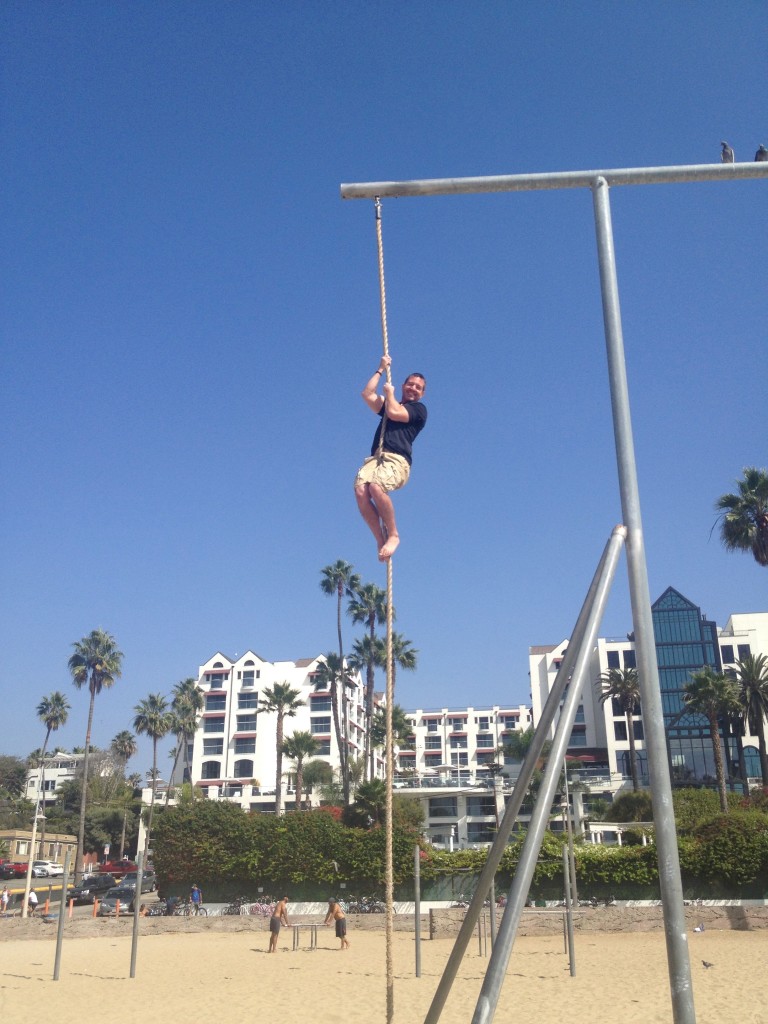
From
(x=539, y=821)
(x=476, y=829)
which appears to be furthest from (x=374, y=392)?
(x=476, y=829)

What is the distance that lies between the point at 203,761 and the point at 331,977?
183 ft

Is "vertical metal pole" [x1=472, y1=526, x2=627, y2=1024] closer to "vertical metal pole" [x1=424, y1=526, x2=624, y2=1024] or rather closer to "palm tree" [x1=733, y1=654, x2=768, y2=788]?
"vertical metal pole" [x1=424, y1=526, x2=624, y2=1024]

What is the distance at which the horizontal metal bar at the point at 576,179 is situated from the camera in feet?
16.9

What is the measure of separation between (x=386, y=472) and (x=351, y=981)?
16.4 meters

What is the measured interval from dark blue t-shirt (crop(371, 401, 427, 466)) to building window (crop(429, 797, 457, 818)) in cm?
5543

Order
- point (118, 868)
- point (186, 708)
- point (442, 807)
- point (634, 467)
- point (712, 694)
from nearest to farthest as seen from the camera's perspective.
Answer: point (634, 467) < point (712, 694) < point (118, 868) < point (442, 807) < point (186, 708)

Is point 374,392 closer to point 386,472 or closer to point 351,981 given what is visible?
point 386,472

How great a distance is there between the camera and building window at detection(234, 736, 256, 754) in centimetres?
7088

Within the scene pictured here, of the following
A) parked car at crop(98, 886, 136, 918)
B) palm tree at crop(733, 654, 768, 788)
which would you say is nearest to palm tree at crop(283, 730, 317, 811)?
parked car at crop(98, 886, 136, 918)

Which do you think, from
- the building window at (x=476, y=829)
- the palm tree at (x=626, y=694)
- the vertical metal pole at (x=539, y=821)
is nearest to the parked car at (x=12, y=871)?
the building window at (x=476, y=829)

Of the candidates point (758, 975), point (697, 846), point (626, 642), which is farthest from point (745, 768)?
point (758, 975)

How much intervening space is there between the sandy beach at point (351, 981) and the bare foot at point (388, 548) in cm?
1145

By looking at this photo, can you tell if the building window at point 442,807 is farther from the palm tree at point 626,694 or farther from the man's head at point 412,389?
the man's head at point 412,389

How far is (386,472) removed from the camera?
525 cm
